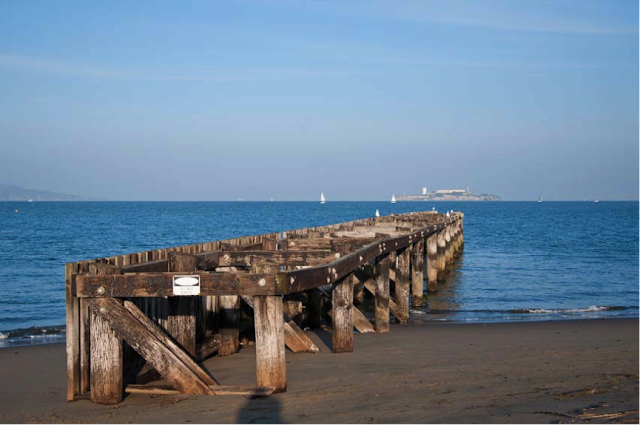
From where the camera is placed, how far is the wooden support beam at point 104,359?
23.8ft

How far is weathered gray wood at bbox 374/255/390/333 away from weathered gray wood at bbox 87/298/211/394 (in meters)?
5.97

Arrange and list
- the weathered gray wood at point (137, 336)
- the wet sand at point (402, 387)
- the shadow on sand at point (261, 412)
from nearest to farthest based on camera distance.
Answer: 1. the shadow on sand at point (261, 412)
2. the wet sand at point (402, 387)
3. the weathered gray wood at point (137, 336)

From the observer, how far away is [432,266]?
23828 millimetres

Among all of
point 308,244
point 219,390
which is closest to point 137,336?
point 219,390

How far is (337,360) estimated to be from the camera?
32.1 ft

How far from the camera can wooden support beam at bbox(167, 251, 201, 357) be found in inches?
346

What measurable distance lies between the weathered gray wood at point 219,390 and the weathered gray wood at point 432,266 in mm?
15759

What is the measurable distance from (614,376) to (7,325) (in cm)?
1320

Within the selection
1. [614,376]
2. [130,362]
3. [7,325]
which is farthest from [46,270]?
[614,376]

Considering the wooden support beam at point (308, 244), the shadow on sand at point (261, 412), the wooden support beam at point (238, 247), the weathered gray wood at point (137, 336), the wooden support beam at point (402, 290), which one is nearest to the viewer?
the shadow on sand at point (261, 412)

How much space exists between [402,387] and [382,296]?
507 centimetres

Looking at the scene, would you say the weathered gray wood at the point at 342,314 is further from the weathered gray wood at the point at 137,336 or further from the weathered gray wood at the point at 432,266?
the weathered gray wood at the point at 432,266

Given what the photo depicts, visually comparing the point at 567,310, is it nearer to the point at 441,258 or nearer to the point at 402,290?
the point at 402,290

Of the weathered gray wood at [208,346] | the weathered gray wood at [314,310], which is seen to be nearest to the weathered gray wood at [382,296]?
the weathered gray wood at [314,310]
